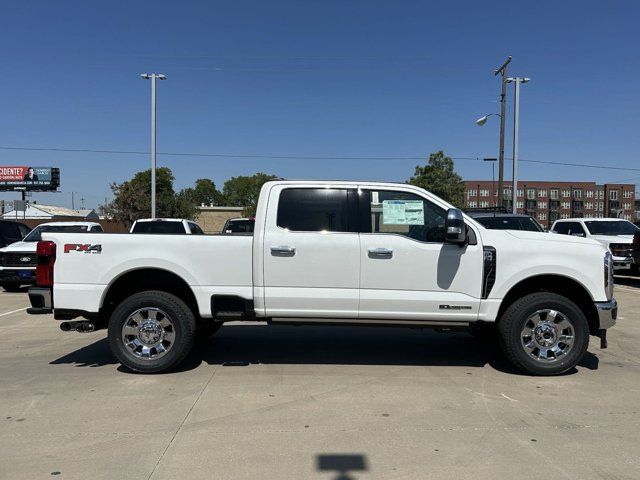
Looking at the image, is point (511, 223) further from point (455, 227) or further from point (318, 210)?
point (318, 210)

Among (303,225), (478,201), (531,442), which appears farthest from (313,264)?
(478,201)

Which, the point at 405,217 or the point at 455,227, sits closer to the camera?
the point at 455,227

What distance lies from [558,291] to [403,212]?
1.99m

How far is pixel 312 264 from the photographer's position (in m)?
5.52

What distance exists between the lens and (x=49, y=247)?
554cm

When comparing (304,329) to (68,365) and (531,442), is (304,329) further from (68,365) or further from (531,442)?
(531,442)

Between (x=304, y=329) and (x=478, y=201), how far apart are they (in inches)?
4301

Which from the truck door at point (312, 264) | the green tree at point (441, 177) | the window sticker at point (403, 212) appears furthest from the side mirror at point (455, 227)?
the green tree at point (441, 177)

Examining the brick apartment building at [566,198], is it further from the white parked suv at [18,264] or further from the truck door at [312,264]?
the truck door at [312,264]

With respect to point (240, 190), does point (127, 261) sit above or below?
below

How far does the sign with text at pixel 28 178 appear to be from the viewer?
74312 millimetres

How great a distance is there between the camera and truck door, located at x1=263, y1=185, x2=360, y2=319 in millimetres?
5504

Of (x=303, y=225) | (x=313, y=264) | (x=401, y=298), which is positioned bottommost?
(x=401, y=298)

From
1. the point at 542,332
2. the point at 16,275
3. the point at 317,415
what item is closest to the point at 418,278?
the point at 542,332
